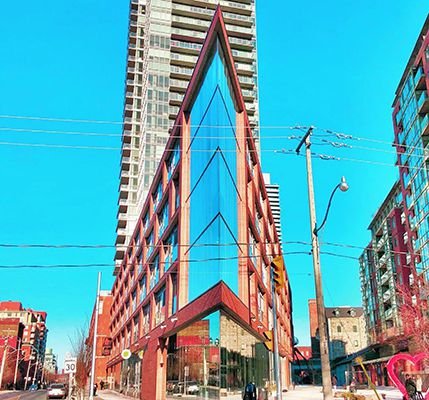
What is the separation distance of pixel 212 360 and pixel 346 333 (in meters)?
Result: 110

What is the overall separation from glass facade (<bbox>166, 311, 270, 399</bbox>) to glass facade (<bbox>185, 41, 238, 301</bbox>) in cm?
213

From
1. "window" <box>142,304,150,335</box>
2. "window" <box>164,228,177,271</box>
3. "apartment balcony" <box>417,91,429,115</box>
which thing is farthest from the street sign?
"apartment balcony" <box>417,91,429,115</box>

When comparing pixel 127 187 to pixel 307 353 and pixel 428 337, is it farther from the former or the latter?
pixel 307 353

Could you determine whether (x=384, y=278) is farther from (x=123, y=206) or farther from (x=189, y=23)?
(x=189, y=23)

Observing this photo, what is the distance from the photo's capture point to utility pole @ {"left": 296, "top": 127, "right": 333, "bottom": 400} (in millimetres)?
15882

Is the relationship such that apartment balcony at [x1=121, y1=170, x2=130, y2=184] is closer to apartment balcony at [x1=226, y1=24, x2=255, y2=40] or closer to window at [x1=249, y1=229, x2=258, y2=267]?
apartment balcony at [x1=226, y1=24, x2=255, y2=40]

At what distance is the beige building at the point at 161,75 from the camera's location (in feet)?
286

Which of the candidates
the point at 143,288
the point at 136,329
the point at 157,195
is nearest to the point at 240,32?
the point at 157,195

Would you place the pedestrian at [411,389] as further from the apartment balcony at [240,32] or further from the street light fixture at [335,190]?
the apartment balcony at [240,32]

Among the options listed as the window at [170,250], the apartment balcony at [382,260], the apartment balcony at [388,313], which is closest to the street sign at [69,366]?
the window at [170,250]

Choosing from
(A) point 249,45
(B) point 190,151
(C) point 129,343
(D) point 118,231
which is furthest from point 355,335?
(B) point 190,151

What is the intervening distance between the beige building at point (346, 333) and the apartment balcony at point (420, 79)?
271 feet

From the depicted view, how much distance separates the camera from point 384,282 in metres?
74.9

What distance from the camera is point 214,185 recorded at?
25.7 m
